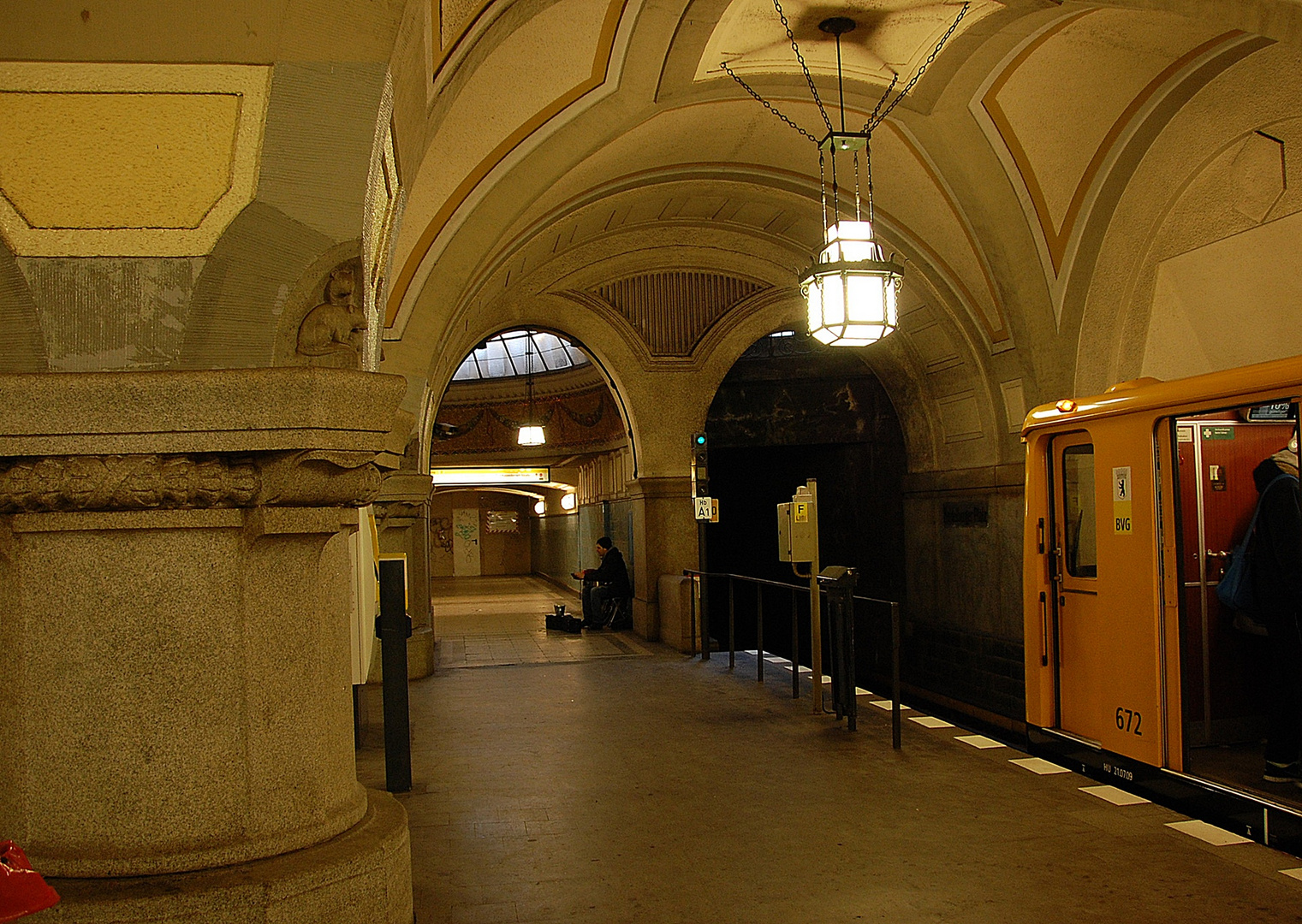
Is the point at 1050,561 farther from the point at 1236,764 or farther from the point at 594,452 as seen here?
the point at 594,452

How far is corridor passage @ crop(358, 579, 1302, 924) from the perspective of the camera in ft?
12.0

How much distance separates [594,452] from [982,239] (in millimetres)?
8892

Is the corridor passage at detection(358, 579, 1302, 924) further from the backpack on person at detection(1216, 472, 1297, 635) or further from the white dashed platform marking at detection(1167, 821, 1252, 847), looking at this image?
the backpack on person at detection(1216, 472, 1297, 635)

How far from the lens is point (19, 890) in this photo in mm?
1653

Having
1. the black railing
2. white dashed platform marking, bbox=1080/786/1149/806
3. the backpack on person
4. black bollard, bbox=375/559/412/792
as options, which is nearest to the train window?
the backpack on person

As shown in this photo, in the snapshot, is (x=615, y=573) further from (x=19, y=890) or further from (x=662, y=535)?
(x=19, y=890)

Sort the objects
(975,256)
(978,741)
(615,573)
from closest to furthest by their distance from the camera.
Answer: (978,741)
(975,256)
(615,573)

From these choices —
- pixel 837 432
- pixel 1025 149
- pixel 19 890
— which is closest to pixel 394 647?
A: pixel 19 890

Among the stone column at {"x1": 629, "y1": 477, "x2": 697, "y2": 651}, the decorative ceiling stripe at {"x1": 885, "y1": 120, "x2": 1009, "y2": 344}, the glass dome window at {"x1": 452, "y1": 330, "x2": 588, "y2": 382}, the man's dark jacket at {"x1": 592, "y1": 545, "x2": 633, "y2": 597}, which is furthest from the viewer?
the glass dome window at {"x1": 452, "y1": 330, "x2": 588, "y2": 382}

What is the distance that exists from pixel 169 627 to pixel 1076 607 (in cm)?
451

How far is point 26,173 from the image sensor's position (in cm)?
261

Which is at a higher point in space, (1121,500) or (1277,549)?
(1121,500)

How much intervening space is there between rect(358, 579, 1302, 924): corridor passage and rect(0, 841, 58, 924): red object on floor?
6.68ft

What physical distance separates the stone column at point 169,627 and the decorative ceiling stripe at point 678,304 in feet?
→ 31.9
